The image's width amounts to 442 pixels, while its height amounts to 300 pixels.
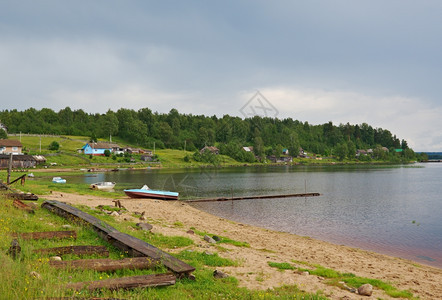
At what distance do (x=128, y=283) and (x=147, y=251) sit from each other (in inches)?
114

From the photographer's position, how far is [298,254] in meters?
17.8

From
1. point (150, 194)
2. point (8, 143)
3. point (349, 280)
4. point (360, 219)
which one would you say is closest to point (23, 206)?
point (349, 280)

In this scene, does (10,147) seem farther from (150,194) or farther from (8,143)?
(150,194)

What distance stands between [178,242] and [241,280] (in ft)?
18.4

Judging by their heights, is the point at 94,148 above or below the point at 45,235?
above

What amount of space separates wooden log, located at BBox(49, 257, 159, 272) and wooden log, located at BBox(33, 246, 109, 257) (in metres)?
1.25

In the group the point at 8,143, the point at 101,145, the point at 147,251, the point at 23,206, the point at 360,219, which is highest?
the point at 101,145

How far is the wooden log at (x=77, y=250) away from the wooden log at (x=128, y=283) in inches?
115

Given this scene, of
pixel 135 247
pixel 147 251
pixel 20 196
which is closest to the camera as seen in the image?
pixel 147 251

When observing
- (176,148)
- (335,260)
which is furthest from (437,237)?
(176,148)

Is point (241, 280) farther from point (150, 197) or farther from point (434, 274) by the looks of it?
point (150, 197)

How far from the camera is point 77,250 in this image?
10.5 metres

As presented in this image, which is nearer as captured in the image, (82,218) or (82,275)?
(82,275)

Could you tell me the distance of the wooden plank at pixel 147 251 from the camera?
9.53 m
